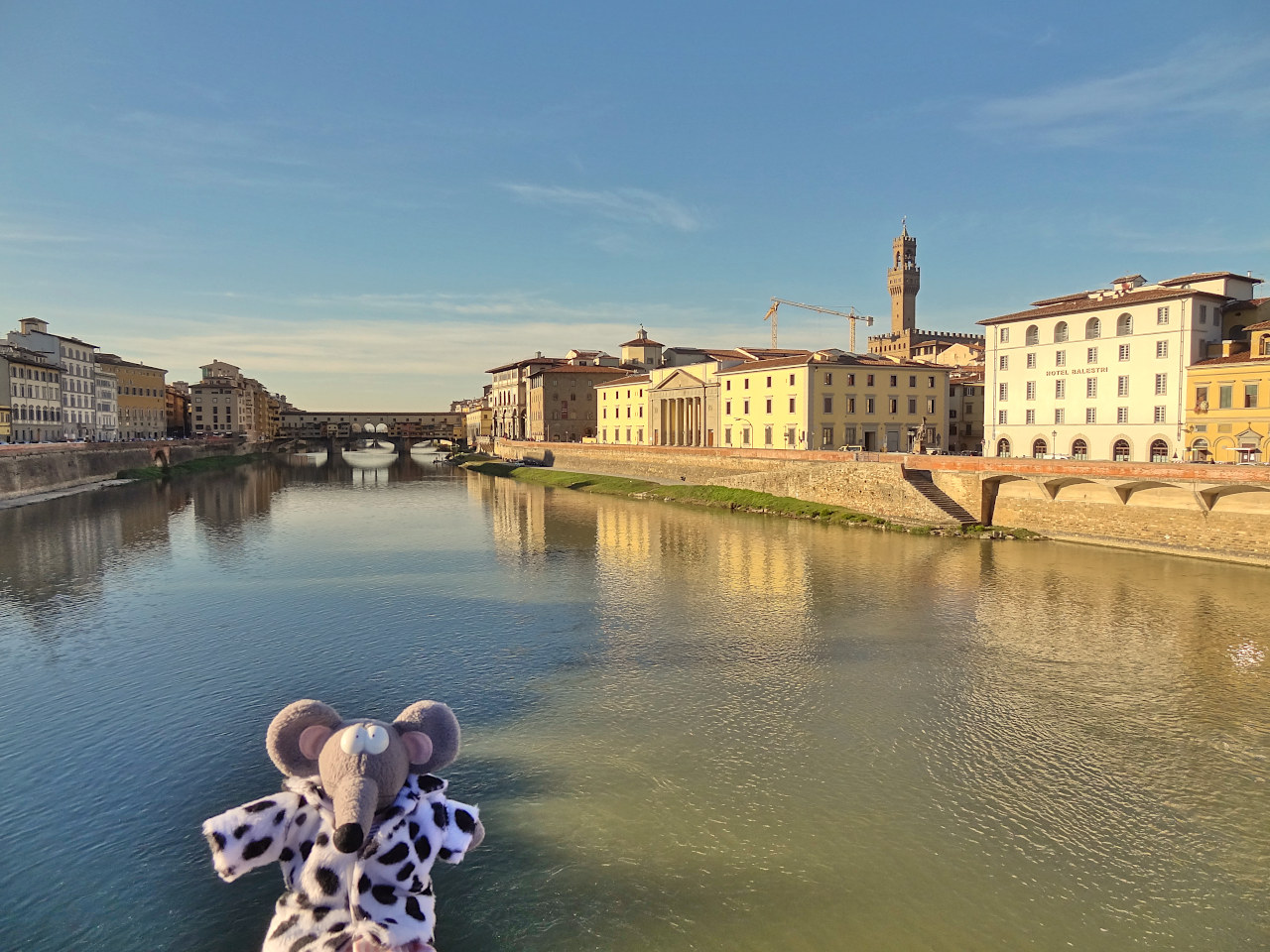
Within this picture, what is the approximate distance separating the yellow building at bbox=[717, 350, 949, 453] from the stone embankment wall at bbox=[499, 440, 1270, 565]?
27.0ft

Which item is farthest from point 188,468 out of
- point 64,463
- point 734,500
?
point 734,500

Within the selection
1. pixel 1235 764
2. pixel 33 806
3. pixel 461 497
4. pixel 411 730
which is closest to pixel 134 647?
pixel 33 806

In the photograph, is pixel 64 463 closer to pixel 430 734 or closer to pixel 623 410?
pixel 623 410

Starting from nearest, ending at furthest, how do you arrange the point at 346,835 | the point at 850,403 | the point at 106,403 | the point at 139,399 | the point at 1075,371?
the point at 346,835, the point at 1075,371, the point at 850,403, the point at 106,403, the point at 139,399

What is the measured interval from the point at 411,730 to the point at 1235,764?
15103mm

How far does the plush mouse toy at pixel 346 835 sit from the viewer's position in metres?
6.24

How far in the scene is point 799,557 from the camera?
35.7m

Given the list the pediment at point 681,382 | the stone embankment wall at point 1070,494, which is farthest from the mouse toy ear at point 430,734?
the pediment at point 681,382

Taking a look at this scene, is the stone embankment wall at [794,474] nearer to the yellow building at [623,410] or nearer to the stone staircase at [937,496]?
the stone staircase at [937,496]

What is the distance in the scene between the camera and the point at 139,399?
404ft

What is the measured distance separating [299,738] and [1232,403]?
50.0 m

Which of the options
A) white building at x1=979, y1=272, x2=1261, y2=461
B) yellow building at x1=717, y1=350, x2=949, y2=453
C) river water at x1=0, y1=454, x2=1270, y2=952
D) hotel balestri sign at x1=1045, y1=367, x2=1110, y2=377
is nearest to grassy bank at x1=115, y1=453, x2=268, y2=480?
river water at x1=0, y1=454, x2=1270, y2=952

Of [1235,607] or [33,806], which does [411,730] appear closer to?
[33,806]

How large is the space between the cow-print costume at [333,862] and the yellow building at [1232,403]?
45042 mm
